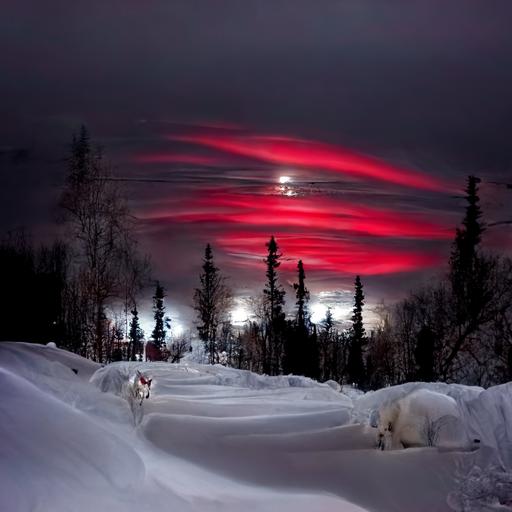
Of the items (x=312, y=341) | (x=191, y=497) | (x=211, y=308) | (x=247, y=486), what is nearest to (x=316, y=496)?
(x=247, y=486)

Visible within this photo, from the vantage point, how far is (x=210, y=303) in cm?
4506

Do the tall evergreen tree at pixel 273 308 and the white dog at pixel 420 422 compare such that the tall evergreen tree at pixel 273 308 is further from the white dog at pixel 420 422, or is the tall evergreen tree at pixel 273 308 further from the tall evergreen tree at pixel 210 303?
the white dog at pixel 420 422

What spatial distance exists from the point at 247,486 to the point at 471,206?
31818 mm

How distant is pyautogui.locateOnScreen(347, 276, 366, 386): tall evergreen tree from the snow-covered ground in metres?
40.1

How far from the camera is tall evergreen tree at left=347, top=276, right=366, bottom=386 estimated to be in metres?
54.3

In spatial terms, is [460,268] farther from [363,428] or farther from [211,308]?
[363,428]

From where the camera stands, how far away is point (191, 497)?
6520mm

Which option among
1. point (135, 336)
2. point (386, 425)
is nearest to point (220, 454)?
point (386, 425)

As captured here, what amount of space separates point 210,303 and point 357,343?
18.1 m

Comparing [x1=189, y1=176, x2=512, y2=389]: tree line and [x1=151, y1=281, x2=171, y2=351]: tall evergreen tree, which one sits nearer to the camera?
[x1=189, y1=176, x2=512, y2=389]: tree line

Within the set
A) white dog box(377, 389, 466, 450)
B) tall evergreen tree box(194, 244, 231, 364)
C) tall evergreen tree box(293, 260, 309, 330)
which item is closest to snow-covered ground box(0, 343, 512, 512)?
white dog box(377, 389, 466, 450)

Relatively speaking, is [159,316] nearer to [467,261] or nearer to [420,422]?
[467,261]

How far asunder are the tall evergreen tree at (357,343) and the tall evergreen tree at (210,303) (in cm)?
1386

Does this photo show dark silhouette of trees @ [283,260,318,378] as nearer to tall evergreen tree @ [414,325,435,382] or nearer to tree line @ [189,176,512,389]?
tree line @ [189,176,512,389]
